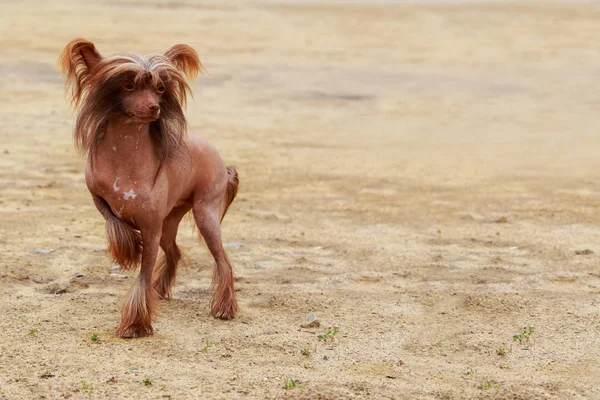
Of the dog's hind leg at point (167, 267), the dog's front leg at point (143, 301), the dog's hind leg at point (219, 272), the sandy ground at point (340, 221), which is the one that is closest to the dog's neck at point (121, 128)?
the dog's front leg at point (143, 301)

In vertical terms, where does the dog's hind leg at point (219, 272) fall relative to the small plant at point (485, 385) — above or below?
above

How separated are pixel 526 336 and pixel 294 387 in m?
1.71

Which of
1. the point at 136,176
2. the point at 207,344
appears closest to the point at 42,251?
the point at 136,176

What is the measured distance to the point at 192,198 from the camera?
20.6 feet

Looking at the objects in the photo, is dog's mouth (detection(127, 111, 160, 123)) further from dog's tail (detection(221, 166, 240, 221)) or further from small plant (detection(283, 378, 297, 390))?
small plant (detection(283, 378, 297, 390))

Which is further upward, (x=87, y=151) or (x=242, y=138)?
(x=87, y=151)

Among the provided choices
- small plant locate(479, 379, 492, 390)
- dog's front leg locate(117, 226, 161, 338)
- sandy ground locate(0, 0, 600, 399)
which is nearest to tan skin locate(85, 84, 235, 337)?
dog's front leg locate(117, 226, 161, 338)

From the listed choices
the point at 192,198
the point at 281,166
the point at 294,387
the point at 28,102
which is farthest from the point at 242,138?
the point at 294,387

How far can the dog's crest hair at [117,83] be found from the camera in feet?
17.8

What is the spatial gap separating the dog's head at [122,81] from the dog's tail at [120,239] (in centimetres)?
58

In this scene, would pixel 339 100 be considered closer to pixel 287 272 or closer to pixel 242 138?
pixel 242 138

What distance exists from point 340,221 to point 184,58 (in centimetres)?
370

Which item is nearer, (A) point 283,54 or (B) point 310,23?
(A) point 283,54

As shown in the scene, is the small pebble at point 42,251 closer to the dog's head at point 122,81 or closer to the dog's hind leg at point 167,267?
the dog's hind leg at point 167,267
